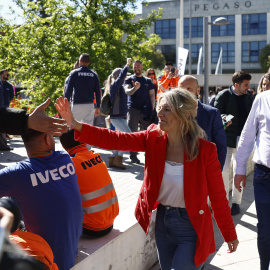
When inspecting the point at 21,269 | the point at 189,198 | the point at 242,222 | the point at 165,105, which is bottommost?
the point at 242,222

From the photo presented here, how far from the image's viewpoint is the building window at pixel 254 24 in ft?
196

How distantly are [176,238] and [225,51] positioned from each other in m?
61.3

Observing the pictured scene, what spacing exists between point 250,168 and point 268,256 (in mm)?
5721

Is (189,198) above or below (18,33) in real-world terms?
below

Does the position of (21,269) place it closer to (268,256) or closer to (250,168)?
(268,256)

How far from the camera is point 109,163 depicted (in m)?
8.10

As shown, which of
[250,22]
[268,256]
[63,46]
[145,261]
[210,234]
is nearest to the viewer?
[210,234]

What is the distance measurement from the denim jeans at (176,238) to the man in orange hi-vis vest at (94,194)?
68 centimetres

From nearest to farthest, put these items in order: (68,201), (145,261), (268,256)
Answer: (68,201), (268,256), (145,261)

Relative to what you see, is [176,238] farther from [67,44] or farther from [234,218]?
[67,44]

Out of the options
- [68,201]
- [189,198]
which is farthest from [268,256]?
[68,201]

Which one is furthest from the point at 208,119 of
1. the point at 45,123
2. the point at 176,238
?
the point at 45,123

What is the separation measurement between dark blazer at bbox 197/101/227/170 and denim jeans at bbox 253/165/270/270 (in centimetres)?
95

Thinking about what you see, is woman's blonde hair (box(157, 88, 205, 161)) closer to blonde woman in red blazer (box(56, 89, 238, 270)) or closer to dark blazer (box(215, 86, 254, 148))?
blonde woman in red blazer (box(56, 89, 238, 270))
